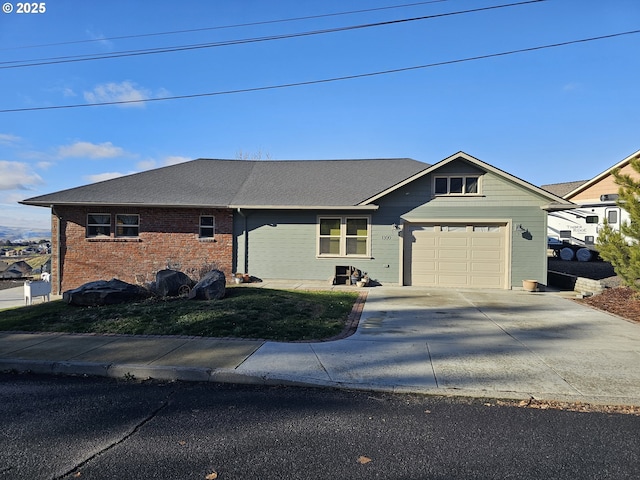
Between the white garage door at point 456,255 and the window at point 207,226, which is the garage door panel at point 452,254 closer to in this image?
the white garage door at point 456,255

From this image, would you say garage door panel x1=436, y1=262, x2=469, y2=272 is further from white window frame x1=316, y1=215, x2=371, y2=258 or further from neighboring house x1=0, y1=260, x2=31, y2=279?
neighboring house x1=0, y1=260, x2=31, y2=279

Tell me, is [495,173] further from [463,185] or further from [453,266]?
[453,266]

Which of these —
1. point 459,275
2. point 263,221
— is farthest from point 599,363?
point 263,221

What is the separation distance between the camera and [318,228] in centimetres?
1633

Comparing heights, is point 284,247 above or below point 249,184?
below

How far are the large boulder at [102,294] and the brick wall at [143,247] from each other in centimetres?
524

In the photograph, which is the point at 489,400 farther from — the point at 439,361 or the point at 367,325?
the point at 367,325

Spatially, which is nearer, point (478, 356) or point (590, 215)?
point (478, 356)

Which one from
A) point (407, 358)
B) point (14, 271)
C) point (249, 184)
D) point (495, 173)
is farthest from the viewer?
point (14, 271)

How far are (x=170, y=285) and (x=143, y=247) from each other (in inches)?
230

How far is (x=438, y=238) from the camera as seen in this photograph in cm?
1552

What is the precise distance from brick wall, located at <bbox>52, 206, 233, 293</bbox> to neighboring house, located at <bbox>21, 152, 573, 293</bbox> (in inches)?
1.6

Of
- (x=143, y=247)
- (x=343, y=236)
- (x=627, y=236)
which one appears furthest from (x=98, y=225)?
A: (x=627, y=236)

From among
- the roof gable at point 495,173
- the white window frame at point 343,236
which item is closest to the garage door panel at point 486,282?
the roof gable at point 495,173
